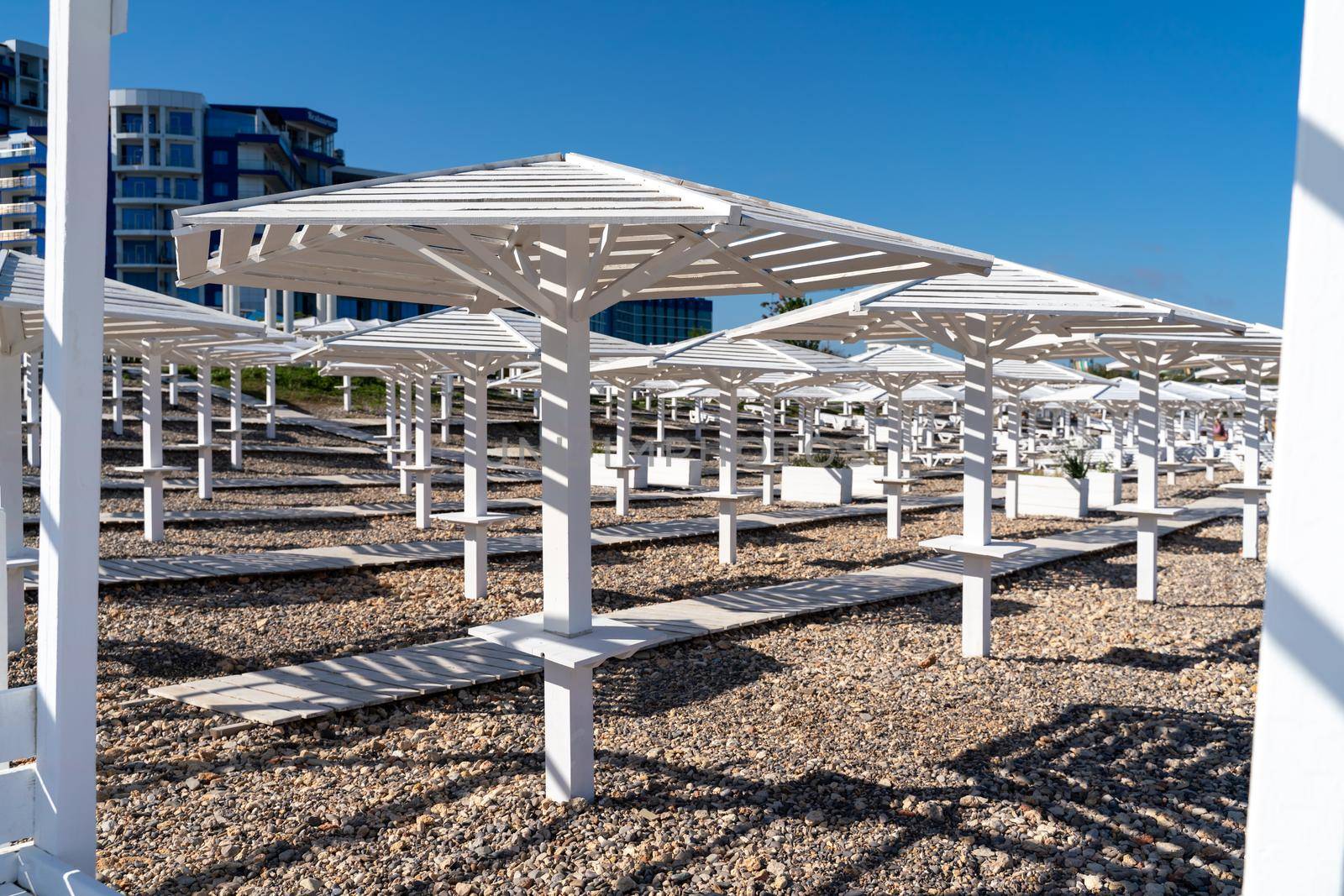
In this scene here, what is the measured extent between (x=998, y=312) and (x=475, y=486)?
16.5ft

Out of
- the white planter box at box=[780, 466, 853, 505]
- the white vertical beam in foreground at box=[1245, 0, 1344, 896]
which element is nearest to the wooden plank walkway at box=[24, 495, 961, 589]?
the white planter box at box=[780, 466, 853, 505]

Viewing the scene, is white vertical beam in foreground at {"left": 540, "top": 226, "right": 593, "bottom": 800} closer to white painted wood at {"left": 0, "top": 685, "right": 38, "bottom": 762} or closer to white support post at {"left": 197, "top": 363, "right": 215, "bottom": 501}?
white painted wood at {"left": 0, "top": 685, "right": 38, "bottom": 762}

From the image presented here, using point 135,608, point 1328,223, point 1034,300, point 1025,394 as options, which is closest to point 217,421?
point 135,608

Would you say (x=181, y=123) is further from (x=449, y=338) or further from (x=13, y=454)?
(x=13, y=454)

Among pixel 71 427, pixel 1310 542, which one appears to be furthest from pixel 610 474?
pixel 1310 542

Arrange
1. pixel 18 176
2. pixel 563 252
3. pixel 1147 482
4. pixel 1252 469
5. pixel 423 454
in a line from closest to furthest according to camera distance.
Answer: pixel 563 252 < pixel 18 176 < pixel 1147 482 < pixel 1252 469 < pixel 423 454

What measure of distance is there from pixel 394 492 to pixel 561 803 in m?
14.0

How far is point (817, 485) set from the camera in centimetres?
1819

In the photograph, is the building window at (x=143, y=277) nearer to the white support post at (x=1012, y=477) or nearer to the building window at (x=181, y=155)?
the building window at (x=181, y=155)

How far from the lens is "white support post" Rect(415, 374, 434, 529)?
13195mm

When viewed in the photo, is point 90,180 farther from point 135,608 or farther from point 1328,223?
point 135,608

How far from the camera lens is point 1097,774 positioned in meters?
4.85

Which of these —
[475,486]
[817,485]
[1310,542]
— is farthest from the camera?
[817,485]

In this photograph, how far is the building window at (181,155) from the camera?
172ft
